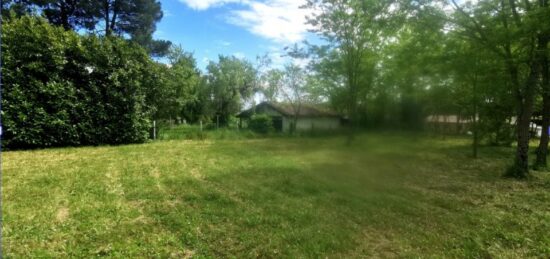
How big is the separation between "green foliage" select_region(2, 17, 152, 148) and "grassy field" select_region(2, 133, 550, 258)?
2.74 metres

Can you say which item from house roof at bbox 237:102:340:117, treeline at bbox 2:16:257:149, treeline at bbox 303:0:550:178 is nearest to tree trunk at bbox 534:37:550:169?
treeline at bbox 303:0:550:178

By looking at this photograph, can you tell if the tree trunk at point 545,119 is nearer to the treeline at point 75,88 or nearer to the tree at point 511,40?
the tree at point 511,40

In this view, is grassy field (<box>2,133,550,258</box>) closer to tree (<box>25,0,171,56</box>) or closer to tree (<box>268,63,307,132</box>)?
tree (<box>25,0,171,56</box>)

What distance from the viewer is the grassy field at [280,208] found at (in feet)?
12.8

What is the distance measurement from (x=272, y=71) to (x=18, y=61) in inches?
1037

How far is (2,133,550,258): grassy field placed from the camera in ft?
12.8

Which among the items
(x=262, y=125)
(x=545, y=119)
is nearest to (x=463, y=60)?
(x=545, y=119)

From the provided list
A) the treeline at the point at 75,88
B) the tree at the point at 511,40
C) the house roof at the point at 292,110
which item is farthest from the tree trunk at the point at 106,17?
the tree at the point at 511,40

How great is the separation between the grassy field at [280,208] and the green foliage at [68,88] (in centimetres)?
274

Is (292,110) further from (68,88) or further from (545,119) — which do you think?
(545,119)

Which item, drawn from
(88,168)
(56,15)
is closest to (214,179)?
(88,168)

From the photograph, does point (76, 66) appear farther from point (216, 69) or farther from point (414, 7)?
point (216, 69)

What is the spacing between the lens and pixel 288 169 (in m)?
8.98

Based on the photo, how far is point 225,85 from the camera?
36.9 metres
